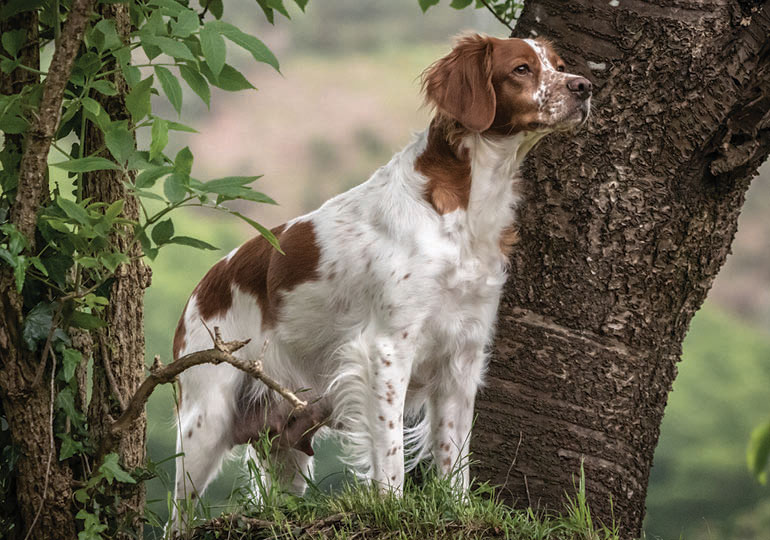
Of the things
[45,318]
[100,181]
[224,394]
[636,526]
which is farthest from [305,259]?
[636,526]

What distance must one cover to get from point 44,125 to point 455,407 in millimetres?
1723

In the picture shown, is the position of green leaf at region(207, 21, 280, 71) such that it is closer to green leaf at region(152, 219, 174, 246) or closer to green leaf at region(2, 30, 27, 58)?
green leaf at region(152, 219, 174, 246)

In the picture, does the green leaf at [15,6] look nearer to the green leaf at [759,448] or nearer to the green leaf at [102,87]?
the green leaf at [102,87]

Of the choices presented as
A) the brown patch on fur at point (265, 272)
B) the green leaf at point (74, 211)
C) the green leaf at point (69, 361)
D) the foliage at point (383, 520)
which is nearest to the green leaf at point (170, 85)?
the green leaf at point (74, 211)

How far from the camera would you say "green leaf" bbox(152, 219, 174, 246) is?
202cm

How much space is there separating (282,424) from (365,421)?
0.48 metres

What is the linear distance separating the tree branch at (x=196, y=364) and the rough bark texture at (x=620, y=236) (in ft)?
4.15

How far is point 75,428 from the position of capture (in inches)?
94.0

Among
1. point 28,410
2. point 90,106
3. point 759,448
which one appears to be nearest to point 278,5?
point 90,106

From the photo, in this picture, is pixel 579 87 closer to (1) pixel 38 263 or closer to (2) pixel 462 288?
(2) pixel 462 288

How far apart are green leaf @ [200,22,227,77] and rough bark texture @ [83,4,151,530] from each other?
2.04 ft

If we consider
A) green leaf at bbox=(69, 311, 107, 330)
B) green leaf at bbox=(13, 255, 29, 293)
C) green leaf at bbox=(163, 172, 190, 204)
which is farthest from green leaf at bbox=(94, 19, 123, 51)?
green leaf at bbox=(69, 311, 107, 330)

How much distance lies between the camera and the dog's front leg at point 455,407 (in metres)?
3.07

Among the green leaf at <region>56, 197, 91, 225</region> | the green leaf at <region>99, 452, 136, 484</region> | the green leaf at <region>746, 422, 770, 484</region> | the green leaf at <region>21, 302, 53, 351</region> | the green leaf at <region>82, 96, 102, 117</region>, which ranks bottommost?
the green leaf at <region>99, 452, 136, 484</region>
